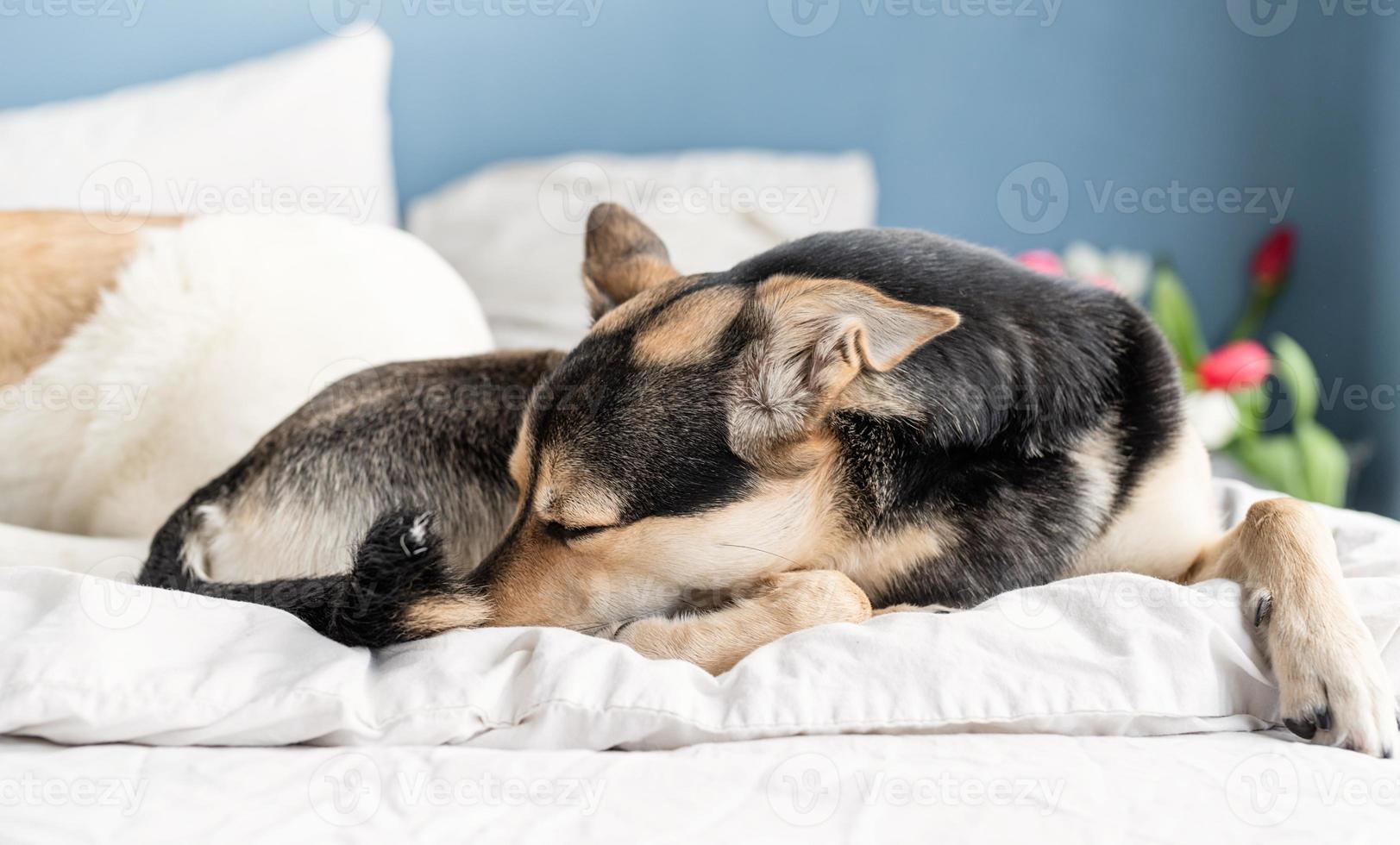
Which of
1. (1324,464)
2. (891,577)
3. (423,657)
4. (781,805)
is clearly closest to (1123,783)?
(781,805)

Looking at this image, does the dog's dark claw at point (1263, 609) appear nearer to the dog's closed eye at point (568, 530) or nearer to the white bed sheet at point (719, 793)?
the white bed sheet at point (719, 793)

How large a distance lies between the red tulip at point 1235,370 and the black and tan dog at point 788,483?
204cm

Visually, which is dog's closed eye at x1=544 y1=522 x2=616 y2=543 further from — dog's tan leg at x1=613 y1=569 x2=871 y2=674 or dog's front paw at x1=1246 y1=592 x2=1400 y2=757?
dog's front paw at x1=1246 y1=592 x2=1400 y2=757

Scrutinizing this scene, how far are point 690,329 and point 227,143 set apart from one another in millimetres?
2118

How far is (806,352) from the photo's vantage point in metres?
1.34

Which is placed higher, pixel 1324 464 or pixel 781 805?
pixel 781 805

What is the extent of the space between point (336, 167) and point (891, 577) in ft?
7.80

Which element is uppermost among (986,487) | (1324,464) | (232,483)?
(986,487)

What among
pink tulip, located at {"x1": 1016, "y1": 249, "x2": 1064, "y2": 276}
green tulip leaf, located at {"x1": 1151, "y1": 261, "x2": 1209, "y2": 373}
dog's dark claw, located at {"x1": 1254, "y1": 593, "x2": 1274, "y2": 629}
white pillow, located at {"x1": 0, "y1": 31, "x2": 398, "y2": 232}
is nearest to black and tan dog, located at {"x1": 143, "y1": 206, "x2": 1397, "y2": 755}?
dog's dark claw, located at {"x1": 1254, "y1": 593, "x2": 1274, "y2": 629}

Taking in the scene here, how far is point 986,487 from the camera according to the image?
4.66ft

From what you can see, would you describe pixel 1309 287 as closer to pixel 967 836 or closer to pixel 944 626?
pixel 944 626

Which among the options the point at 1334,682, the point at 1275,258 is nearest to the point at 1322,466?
the point at 1275,258

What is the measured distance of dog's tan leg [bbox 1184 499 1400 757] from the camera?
1111mm

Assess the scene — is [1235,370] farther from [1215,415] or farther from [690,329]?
[690,329]
